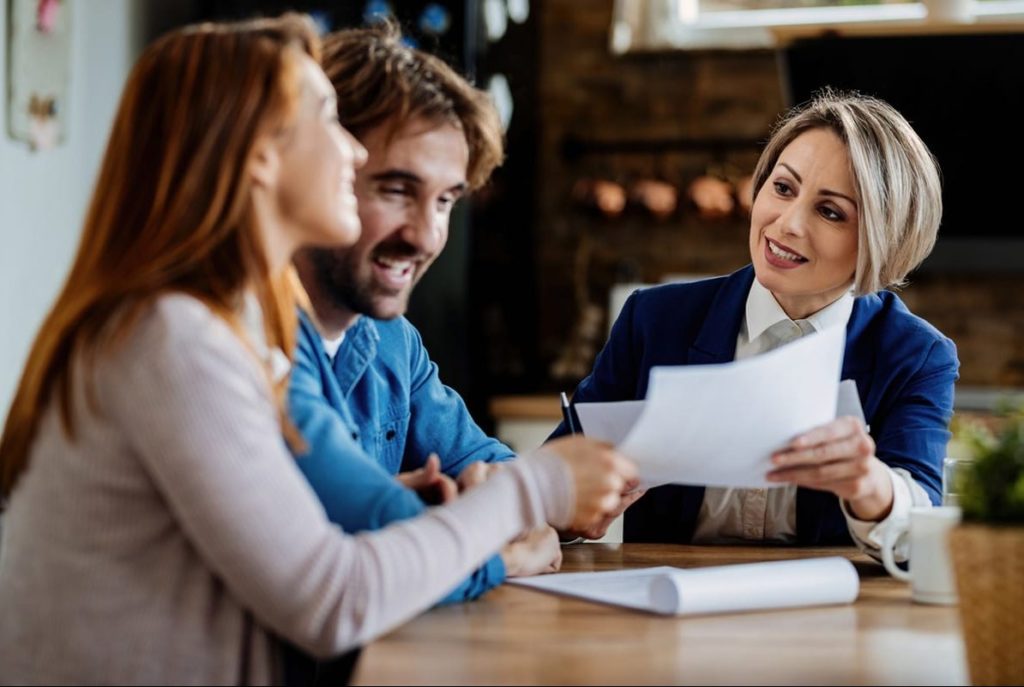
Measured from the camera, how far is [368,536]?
3.87 feet

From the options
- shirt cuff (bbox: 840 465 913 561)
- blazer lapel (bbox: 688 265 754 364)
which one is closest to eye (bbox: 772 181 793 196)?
blazer lapel (bbox: 688 265 754 364)

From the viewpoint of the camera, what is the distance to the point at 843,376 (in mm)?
2018

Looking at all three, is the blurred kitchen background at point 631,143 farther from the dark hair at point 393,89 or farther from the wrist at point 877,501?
the wrist at point 877,501

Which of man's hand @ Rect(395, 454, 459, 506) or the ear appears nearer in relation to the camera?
the ear

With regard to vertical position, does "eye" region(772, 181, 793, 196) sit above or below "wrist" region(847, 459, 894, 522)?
above

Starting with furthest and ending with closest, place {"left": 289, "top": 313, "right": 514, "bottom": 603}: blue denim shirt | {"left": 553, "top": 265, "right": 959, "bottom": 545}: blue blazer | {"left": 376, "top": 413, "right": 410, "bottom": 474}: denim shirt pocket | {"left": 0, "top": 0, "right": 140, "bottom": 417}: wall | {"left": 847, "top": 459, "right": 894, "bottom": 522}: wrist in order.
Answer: {"left": 0, "top": 0, "right": 140, "bottom": 417}: wall → {"left": 553, "top": 265, "right": 959, "bottom": 545}: blue blazer → {"left": 376, "top": 413, "right": 410, "bottom": 474}: denim shirt pocket → {"left": 847, "top": 459, "right": 894, "bottom": 522}: wrist → {"left": 289, "top": 313, "right": 514, "bottom": 603}: blue denim shirt

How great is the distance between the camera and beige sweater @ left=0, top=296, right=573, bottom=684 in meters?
1.09

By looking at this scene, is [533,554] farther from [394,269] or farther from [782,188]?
[782,188]

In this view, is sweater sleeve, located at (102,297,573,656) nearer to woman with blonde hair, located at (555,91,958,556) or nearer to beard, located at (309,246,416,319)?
beard, located at (309,246,416,319)

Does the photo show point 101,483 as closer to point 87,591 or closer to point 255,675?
point 87,591

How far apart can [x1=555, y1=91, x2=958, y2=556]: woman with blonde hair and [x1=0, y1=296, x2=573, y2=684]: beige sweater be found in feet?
2.77

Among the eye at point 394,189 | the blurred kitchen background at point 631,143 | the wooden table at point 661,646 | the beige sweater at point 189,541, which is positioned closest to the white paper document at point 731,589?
the wooden table at point 661,646

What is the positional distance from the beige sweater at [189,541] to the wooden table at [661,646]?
0.31 ft

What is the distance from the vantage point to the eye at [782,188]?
2.12 meters
